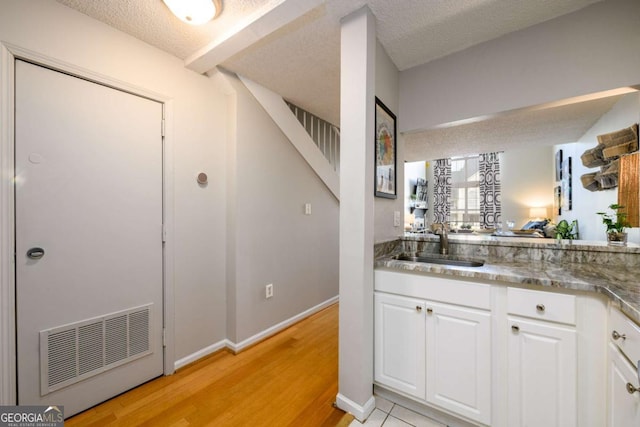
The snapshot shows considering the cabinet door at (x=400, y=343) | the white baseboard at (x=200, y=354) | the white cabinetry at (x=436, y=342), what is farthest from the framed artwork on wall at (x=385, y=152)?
the white baseboard at (x=200, y=354)

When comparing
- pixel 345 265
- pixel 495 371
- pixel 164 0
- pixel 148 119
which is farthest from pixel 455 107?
pixel 148 119

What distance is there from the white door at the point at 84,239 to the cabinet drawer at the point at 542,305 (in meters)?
2.20

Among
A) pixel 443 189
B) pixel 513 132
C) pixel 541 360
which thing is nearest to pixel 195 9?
pixel 541 360

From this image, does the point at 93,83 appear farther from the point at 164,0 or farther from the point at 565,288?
the point at 565,288

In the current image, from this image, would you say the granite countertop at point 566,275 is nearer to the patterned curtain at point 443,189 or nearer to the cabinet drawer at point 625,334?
the cabinet drawer at point 625,334

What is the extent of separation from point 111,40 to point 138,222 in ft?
3.86

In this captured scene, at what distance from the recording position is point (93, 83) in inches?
62.0

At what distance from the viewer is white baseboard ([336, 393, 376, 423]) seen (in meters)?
1.46

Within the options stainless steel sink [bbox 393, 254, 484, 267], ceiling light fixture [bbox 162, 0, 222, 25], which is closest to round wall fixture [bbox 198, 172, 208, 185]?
ceiling light fixture [bbox 162, 0, 222, 25]

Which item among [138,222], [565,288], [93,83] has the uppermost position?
[93,83]

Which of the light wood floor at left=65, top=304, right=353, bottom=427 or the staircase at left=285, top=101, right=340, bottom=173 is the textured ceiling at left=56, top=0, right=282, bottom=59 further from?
the light wood floor at left=65, top=304, right=353, bottom=427

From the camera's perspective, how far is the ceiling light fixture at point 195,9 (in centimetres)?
138

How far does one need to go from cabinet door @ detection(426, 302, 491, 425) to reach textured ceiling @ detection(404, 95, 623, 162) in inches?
57.2

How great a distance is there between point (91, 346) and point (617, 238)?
10.5 feet
